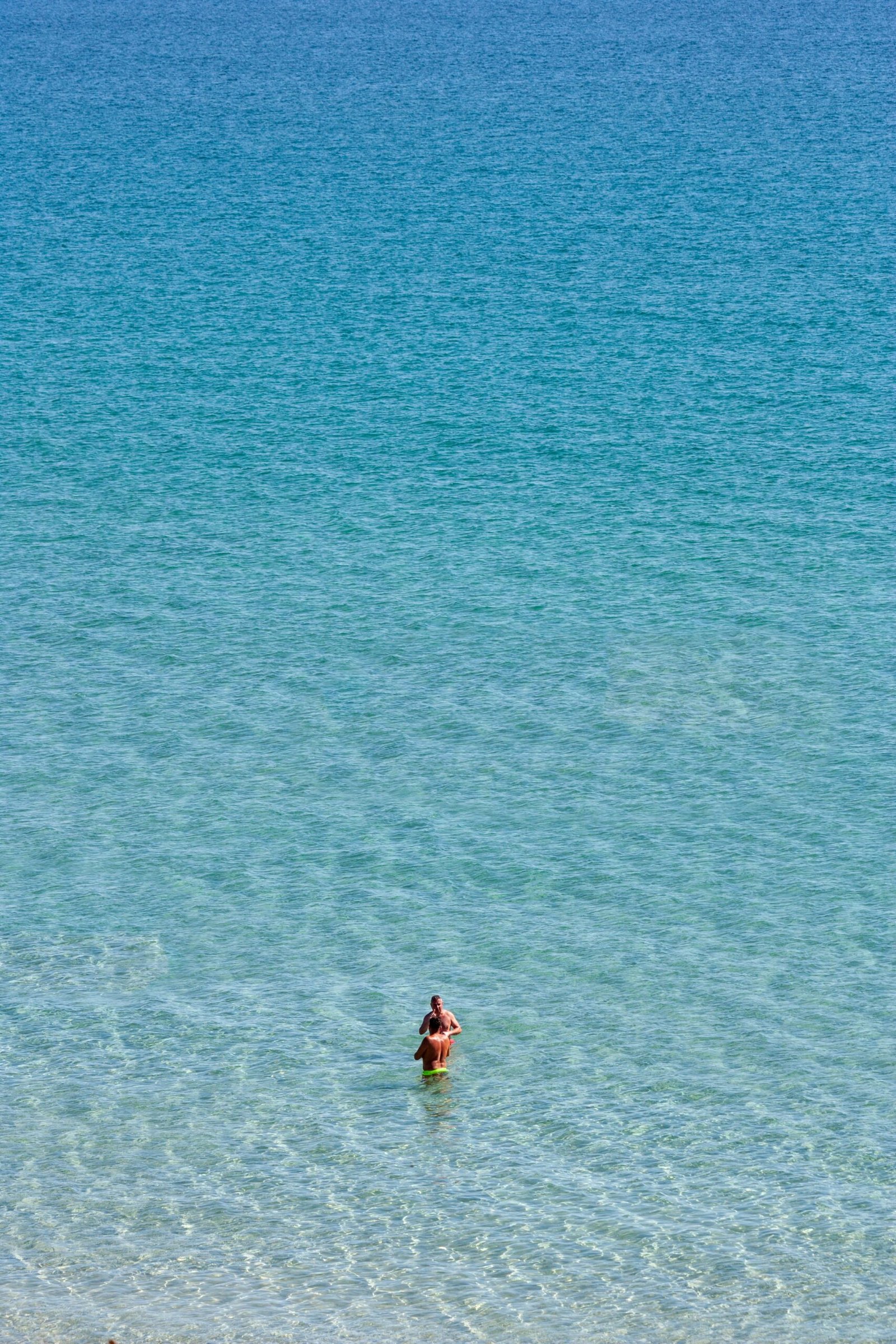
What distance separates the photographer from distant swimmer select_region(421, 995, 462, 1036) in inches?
926

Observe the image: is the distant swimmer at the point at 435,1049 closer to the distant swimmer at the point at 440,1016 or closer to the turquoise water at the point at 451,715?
the distant swimmer at the point at 440,1016

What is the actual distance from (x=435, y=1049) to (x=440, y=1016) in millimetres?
383

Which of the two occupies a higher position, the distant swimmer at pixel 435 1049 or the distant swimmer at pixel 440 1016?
the distant swimmer at pixel 440 1016

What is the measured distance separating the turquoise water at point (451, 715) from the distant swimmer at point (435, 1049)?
223mm

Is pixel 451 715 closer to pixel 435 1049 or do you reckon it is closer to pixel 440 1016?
pixel 440 1016

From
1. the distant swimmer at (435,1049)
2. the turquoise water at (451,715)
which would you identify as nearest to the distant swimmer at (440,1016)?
the distant swimmer at (435,1049)

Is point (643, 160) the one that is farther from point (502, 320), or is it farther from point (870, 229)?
point (502, 320)

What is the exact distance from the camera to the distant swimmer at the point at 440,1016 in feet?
77.2

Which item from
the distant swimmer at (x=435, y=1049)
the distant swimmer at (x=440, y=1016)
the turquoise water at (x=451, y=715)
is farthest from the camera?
the distant swimmer at (x=435, y=1049)

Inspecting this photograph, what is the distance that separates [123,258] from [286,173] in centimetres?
839

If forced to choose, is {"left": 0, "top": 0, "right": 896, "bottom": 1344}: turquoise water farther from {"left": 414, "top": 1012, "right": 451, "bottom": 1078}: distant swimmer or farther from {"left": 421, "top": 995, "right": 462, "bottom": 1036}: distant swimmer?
{"left": 421, "top": 995, "right": 462, "bottom": 1036}: distant swimmer

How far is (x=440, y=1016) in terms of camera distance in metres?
23.7

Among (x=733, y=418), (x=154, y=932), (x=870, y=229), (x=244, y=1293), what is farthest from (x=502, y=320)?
(x=244, y=1293)

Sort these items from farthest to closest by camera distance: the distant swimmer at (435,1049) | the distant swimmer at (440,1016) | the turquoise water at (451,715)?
the distant swimmer at (435,1049) < the distant swimmer at (440,1016) < the turquoise water at (451,715)
